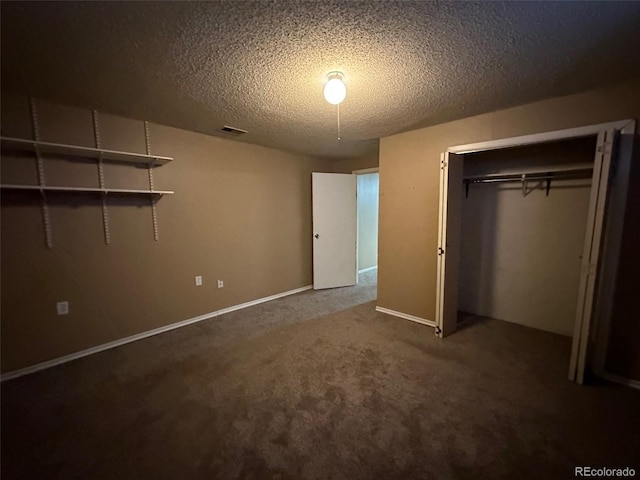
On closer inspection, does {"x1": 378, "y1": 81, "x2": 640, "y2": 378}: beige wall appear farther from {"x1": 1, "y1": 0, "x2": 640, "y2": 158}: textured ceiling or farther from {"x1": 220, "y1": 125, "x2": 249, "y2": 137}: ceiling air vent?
{"x1": 220, "y1": 125, "x2": 249, "y2": 137}: ceiling air vent

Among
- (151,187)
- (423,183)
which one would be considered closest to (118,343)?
(151,187)

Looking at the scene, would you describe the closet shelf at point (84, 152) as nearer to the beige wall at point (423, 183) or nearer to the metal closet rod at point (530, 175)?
the beige wall at point (423, 183)

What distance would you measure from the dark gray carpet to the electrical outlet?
0.49 m

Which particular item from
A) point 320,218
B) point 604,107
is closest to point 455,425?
point 604,107

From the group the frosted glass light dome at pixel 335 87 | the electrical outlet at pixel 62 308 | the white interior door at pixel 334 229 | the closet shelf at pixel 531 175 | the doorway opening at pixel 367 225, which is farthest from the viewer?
the doorway opening at pixel 367 225

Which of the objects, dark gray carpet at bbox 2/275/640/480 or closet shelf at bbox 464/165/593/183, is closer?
dark gray carpet at bbox 2/275/640/480

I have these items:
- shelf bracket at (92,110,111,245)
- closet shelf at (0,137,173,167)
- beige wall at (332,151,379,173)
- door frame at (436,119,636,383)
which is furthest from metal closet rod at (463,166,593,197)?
shelf bracket at (92,110,111,245)

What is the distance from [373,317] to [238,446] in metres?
2.17

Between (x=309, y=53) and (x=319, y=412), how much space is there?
2.31 meters

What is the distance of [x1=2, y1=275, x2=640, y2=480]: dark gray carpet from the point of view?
1443mm

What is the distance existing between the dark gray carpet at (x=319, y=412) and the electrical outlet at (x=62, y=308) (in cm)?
49

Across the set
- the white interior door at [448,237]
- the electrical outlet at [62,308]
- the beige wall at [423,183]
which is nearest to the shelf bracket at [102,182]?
the electrical outlet at [62,308]

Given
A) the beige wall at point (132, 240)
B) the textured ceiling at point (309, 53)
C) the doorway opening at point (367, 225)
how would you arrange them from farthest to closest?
the doorway opening at point (367, 225) < the beige wall at point (132, 240) < the textured ceiling at point (309, 53)

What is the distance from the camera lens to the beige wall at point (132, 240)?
221 centimetres
